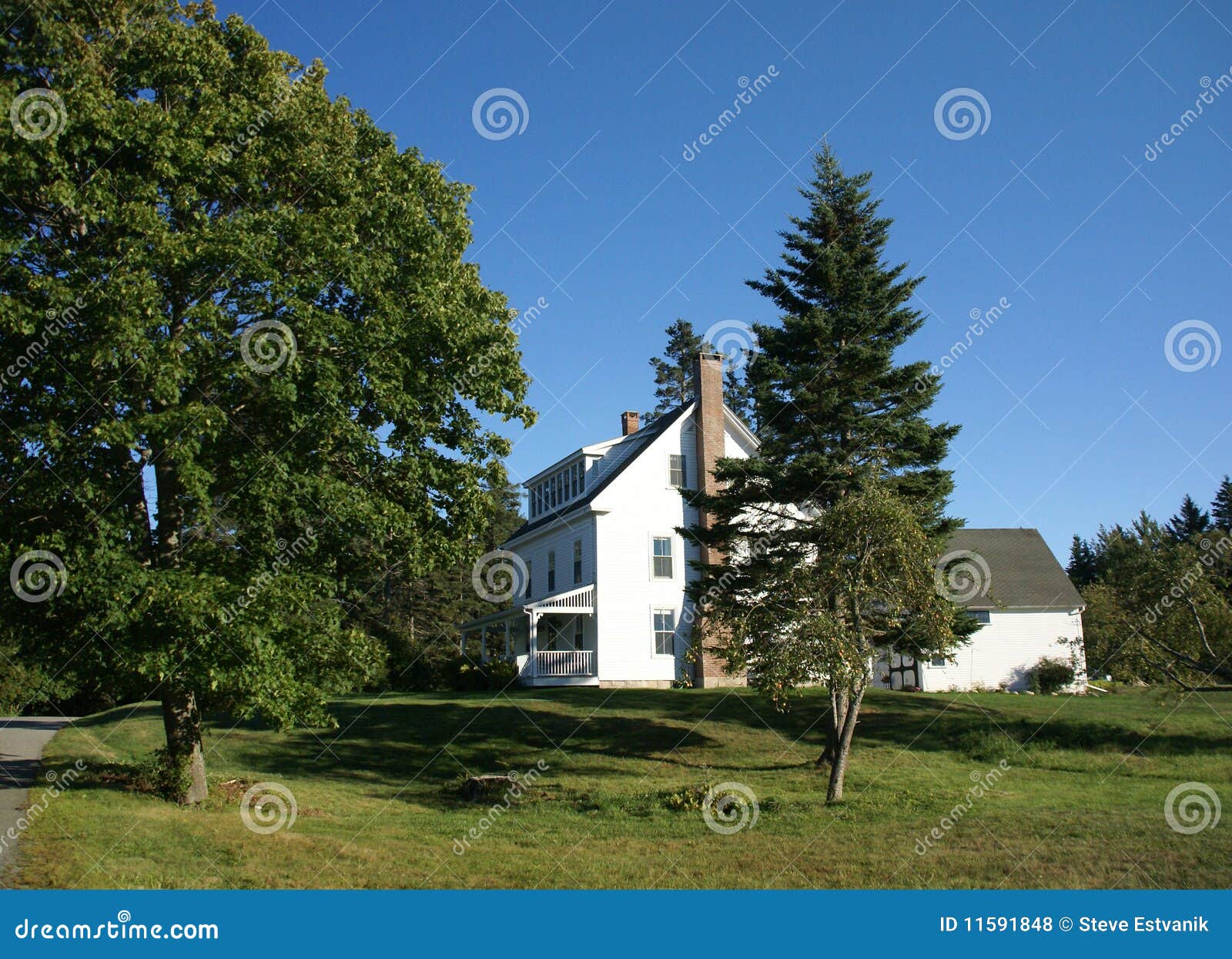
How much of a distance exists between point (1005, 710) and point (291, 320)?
22.0 metres

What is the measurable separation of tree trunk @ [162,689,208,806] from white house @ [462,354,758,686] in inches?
744

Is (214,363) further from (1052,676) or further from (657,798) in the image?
(1052,676)

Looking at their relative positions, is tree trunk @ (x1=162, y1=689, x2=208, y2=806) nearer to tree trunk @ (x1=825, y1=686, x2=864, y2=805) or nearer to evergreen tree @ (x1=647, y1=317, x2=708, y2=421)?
tree trunk @ (x1=825, y1=686, x2=864, y2=805)

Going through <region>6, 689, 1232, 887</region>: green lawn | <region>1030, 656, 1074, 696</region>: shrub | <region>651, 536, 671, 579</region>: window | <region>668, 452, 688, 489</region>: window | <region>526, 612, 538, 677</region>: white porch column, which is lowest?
<region>6, 689, 1232, 887</region>: green lawn

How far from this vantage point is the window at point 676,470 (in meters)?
36.7

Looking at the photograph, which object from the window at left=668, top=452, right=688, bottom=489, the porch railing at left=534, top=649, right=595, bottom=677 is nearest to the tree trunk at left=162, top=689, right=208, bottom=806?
the porch railing at left=534, top=649, right=595, bottom=677

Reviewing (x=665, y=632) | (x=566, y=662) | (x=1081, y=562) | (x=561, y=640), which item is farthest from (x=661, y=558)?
(x=1081, y=562)

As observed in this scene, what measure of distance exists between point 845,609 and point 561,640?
21.5 meters

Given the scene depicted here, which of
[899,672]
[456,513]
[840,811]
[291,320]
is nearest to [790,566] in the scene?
[840,811]

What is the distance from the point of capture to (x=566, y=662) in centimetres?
3494

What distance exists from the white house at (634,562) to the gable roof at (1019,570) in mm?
10984

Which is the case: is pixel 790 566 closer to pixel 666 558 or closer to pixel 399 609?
pixel 666 558

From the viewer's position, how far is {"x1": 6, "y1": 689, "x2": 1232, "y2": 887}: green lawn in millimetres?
11906

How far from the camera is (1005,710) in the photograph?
2691 cm
